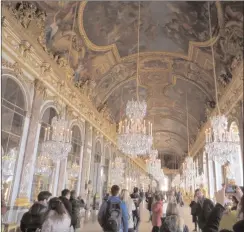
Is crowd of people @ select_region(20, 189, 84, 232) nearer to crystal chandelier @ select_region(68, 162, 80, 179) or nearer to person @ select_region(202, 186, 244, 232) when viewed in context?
person @ select_region(202, 186, 244, 232)

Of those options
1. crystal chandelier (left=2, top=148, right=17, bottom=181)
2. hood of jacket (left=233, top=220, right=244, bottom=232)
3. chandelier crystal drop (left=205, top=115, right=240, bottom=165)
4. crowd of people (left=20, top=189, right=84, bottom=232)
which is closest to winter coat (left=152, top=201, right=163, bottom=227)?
crowd of people (left=20, top=189, right=84, bottom=232)

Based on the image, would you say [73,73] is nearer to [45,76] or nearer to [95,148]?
[45,76]

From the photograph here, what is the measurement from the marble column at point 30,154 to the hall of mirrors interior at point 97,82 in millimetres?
36

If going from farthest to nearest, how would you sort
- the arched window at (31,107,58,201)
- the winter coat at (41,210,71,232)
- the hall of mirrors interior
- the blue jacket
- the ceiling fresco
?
the ceiling fresco → the arched window at (31,107,58,201) → the hall of mirrors interior → the blue jacket → the winter coat at (41,210,71,232)

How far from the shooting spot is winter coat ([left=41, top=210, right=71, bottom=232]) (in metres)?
2.62

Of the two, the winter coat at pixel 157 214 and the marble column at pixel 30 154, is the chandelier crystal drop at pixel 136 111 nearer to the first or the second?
the winter coat at pixel 157 214

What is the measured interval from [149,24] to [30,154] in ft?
25.6

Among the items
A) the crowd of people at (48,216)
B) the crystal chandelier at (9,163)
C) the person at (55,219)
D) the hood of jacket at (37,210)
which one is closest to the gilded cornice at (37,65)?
the crystal chandelier at (9,163)

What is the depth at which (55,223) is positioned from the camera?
2.63m

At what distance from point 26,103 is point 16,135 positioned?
4.06 ft

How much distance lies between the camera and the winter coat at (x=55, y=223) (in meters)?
2.62

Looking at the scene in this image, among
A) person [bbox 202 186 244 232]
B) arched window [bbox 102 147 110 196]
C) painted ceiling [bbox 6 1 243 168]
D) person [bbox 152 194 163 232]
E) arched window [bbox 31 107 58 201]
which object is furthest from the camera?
arched window [bbox 102 147 110 196]

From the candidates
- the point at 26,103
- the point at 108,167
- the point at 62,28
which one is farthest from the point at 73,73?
the point at 108,167

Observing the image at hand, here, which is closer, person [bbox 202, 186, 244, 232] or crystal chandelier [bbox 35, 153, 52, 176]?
person [bbox 202, 186, 244, 232]
